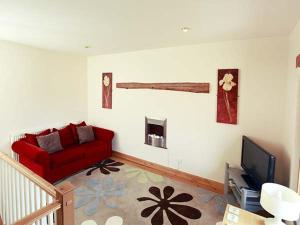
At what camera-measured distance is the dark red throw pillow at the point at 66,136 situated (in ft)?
14.1

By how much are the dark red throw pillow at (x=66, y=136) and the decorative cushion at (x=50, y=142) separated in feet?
0.61

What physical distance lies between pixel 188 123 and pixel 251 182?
1.45 metres

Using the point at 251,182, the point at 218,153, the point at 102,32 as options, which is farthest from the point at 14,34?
the point at 251,182

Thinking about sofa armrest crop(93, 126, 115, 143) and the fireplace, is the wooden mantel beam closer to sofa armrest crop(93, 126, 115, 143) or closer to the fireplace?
the fireplace

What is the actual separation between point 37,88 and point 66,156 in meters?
1.63

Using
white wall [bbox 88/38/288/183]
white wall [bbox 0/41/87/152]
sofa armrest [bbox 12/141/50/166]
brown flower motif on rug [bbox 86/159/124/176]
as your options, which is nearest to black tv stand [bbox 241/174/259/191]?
white wall [bbox 88/38/288/183]

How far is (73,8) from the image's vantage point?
6.63ft

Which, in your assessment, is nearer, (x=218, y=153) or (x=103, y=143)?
(x=218, y=153)

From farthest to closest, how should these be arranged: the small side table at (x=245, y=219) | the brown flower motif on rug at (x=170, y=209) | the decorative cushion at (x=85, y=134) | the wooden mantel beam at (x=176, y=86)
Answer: the decorative cushion at (x=85, y=134)
the wooden mantel beam at (x=176, y=86)
the brown flower motif on rug at (x=170, y=209)
the small side table at (x=245, y=219)

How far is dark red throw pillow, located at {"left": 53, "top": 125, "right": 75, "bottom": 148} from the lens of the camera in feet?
14.1

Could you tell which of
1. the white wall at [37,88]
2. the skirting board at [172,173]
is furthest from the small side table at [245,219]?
the white wall at [37,88]

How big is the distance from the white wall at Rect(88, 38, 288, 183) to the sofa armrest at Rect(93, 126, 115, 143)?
23 centimetres

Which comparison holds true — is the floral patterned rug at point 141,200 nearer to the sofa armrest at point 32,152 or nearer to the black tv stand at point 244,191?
the black tv stand at point 244,191

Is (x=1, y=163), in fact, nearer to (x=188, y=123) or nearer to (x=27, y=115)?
(x=27, y=115)
